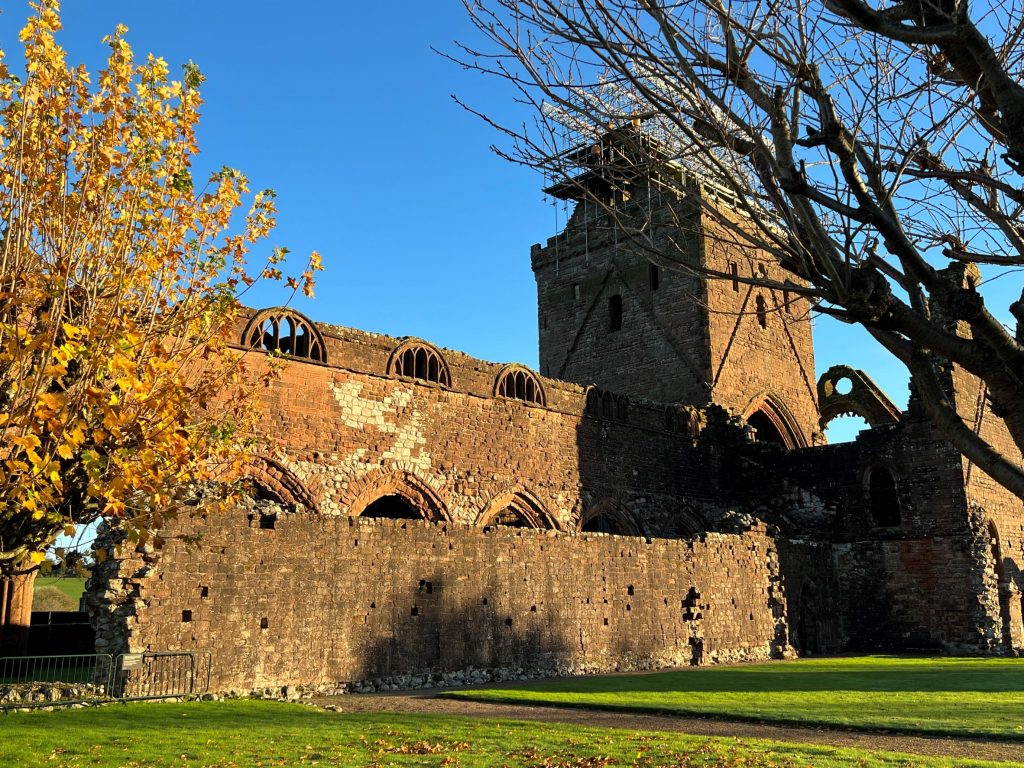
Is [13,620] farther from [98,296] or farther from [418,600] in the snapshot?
[98,296]

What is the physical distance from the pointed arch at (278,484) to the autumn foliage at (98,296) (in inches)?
361

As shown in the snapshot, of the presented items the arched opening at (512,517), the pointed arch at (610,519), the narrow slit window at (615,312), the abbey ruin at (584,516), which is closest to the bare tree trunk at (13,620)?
the abbey ruin at (584,516)

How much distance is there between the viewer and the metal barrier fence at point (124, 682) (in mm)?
10156

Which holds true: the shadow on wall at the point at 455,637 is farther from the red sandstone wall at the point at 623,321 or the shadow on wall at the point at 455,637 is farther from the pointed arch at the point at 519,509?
the red sandstone wall at the point at 623,321

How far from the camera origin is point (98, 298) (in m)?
7.18

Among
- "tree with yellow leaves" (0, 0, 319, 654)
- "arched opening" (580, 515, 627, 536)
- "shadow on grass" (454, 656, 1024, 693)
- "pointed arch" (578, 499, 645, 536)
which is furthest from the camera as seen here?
"arched opening" (580, 515, 627, 536)

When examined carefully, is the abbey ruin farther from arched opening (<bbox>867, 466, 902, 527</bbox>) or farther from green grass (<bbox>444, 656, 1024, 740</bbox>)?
green grass (<bbox>444, 656, 1024, 740</bbox>)

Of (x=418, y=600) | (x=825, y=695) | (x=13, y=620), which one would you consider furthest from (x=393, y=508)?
(x=825, y=695)

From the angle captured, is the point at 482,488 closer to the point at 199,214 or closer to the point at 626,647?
the point at 626,647

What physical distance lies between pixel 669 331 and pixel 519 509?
1061cm

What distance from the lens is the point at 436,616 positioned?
14320 millimetres

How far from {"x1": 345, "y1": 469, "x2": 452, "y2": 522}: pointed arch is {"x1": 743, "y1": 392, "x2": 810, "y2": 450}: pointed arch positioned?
14.4 meters

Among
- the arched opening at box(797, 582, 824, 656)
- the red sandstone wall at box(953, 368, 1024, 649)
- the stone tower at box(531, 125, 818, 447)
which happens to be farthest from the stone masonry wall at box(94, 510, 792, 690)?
the stone tower at box(531, 125, 818, 447)

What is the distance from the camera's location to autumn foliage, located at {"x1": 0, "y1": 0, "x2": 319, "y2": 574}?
5938 mm
